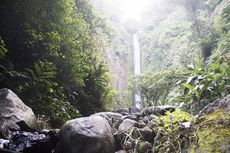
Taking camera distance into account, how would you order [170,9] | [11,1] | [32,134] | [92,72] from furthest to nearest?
[170,9]
[92,72]
[11,1]
[32,134]

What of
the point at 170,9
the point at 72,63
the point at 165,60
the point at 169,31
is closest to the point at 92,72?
the point at 72,63

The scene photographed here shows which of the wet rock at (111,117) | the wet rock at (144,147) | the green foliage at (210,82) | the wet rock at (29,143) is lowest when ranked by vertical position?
the wet rock at (144,147)

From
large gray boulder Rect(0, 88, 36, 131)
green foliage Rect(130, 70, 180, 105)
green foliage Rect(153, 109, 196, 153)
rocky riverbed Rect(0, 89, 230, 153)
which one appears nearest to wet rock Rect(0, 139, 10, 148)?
rocky riverbed Rect(0, 89, 230, 153)

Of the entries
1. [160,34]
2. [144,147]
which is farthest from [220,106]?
[160,34]

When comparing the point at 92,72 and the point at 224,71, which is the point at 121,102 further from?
the point at 224,71

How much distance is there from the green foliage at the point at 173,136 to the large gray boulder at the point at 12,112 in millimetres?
1295

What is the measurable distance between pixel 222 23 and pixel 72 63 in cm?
471

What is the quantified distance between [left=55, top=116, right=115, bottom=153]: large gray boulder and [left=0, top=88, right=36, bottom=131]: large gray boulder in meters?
0.47

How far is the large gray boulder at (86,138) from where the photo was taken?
251 centimetres

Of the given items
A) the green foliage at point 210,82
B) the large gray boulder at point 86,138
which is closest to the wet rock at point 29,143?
the large gray boulder at point 86,138

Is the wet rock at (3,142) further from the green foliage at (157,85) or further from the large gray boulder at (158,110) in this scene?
the green foliage at (157,85)

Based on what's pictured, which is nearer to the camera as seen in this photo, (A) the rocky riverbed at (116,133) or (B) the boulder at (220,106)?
(A) the rocky riverbed at (116,133)

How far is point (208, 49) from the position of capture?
26.9ft

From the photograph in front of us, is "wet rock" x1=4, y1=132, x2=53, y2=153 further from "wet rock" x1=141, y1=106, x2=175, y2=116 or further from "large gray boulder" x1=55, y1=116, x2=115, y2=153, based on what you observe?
"wet rock" x1=141, y1=106, x2=175, y2=116
